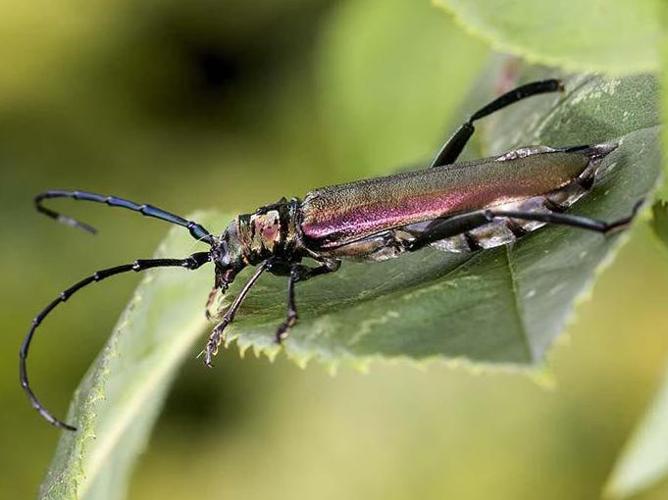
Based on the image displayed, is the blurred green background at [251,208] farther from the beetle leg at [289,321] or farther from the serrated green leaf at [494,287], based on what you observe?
the beetle leg at [289,321]

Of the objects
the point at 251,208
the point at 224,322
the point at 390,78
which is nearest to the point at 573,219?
the point at 224,322

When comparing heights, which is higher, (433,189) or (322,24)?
(322,24)

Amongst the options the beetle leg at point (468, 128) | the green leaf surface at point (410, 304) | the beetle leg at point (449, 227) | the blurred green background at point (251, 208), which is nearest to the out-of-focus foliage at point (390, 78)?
the blurred green background at point (251, 208)

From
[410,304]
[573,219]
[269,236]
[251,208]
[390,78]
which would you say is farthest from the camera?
[251,208]

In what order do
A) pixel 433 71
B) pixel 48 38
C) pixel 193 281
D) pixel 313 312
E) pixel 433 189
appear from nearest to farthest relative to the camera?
pixel 313 312, pixel 433 189, pixel 193 281, pixel 433 71, pixel 48 38

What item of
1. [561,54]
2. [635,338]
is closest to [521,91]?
[561,54]

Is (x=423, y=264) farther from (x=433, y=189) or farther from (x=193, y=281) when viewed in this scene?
(x=193, y=281)

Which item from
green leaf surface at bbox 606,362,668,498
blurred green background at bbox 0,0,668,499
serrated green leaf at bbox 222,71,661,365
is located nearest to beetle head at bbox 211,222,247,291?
serrated green leaf at bbox 222,71,661,365

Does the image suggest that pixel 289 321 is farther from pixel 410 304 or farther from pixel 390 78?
pixel 390 78
